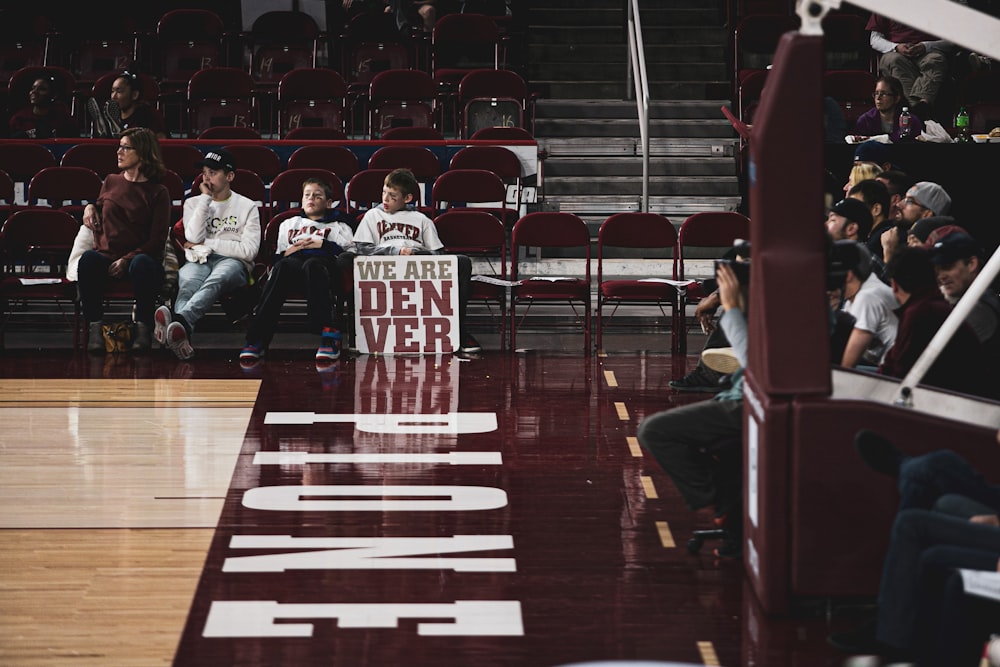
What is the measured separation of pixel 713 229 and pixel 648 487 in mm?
4446

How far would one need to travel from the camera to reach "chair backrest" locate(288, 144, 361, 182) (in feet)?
38.1

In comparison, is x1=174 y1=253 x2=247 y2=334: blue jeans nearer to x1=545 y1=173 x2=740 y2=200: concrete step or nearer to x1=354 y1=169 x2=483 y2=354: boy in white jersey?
x1=354 y1=169 x2=483 y2=354: boy in white jersey

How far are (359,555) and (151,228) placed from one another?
215 inches

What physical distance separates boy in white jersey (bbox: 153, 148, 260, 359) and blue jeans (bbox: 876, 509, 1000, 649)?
268 inches

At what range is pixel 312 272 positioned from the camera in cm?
985

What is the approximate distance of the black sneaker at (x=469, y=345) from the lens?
1009 cm

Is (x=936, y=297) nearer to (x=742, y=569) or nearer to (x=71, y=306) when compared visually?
(x=742, y=569)

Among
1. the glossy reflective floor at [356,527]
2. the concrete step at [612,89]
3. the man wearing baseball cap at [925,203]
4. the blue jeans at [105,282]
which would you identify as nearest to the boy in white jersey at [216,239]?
the blue jeans at [105,282]

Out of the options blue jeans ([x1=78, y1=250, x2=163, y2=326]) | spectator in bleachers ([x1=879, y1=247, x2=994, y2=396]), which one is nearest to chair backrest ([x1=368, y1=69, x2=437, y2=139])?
blue jeans ([x1=78, y1=250, x2=163, y2=326])

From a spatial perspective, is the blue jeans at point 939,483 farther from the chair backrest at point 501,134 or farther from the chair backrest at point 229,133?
the chair backrest at point 229,133

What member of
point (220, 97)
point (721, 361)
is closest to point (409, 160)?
point (220, 97)

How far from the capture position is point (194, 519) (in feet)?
19.4

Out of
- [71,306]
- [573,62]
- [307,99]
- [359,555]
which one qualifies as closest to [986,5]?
[573,62]

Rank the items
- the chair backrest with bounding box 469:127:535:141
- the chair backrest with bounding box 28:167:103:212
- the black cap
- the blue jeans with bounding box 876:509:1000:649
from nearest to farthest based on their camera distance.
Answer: the blue jeans with bounding box 876:509:1000:649 < the black cap < the chair backrest with bounding box 28:167:103:212 < the chair backrest with bounding box 469:127:535:141
